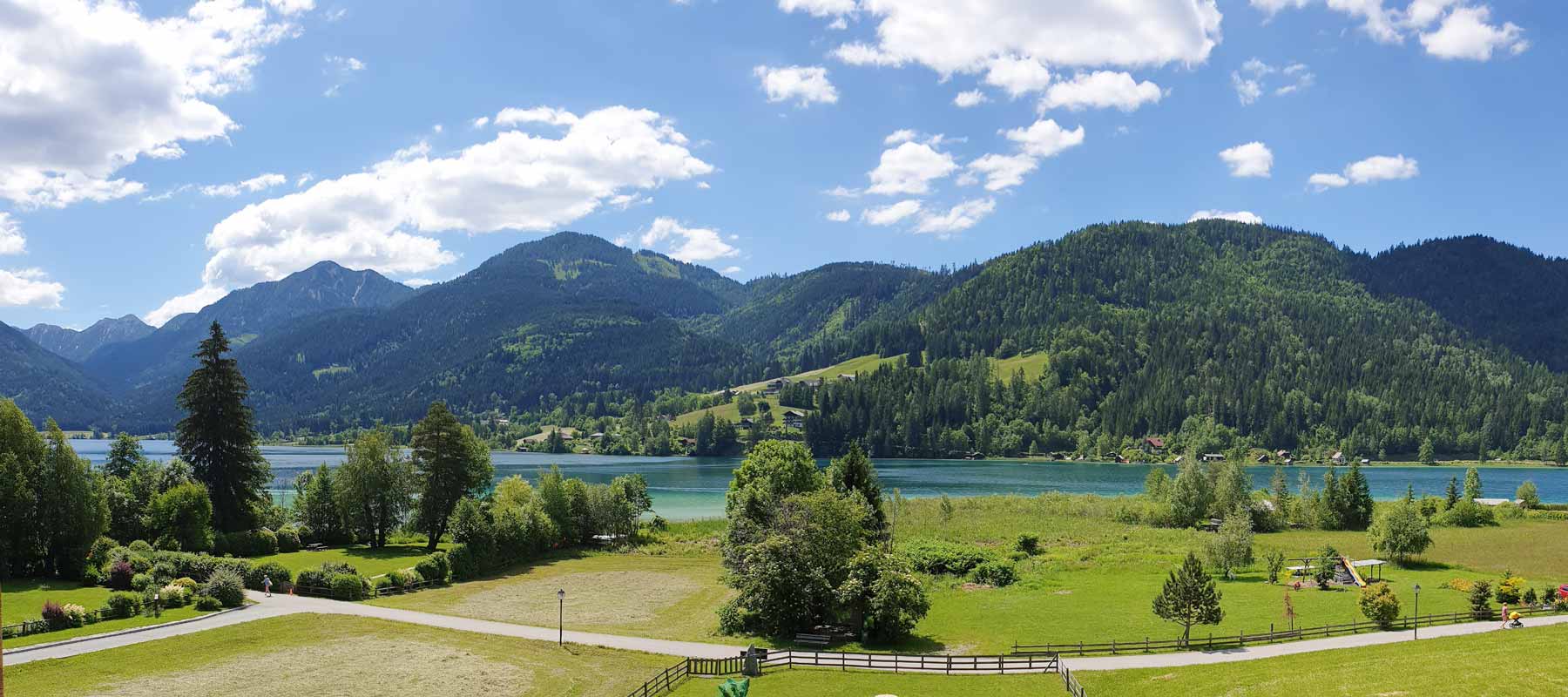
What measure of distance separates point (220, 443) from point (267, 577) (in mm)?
18051

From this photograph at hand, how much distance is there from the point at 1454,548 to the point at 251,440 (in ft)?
308

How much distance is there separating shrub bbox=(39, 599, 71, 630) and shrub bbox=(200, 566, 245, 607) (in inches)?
270

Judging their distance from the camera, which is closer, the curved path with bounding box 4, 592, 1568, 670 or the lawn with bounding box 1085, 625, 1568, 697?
the lawn with bounding box 1085, 625, 1568, 697

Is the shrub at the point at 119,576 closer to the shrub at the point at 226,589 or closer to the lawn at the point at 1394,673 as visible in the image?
the shrub at the point at 226,589

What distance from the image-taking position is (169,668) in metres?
35.8

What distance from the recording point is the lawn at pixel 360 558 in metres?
60.8

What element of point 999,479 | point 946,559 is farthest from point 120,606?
point 999,479

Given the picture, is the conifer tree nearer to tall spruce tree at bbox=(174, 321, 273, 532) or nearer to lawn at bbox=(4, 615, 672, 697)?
lawn at bbox=(4, 615, 672, 697)

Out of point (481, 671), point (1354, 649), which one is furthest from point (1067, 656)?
point (481, 671)

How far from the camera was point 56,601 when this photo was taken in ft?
147

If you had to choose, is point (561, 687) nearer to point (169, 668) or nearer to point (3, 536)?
point (169, 668)

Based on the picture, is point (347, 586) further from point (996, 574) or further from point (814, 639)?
point (996, 574)

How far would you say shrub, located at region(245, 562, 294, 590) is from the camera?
53.8 meters

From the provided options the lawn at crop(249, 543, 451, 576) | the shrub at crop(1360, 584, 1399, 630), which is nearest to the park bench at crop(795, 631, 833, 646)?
the shrub at crop(1360, 584, 1399, 630)
